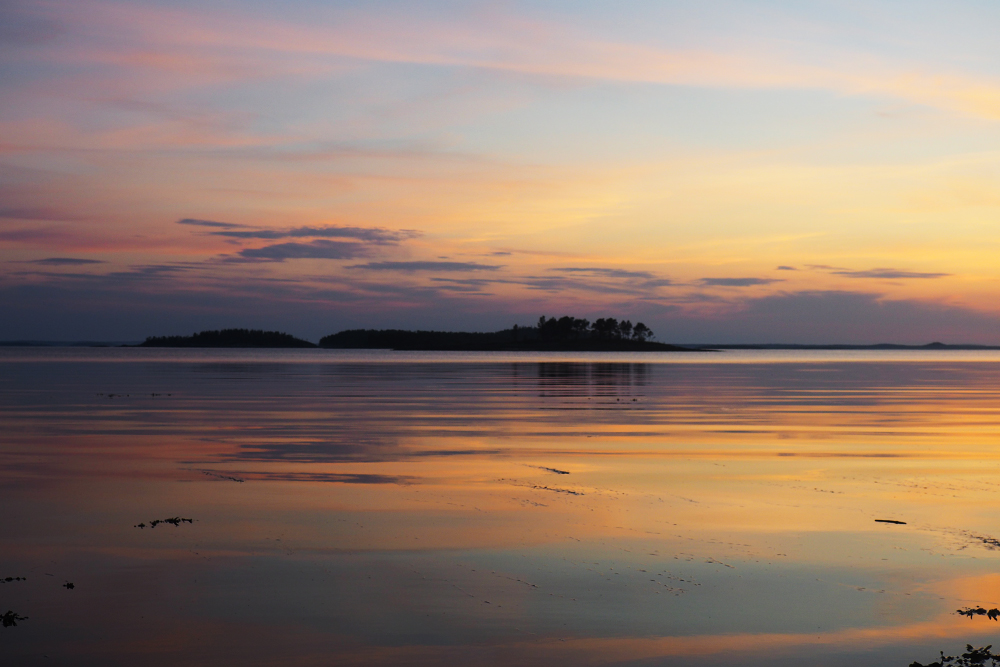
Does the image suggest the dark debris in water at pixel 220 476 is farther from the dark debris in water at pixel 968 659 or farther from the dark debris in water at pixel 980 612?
the dark debris in water at pixel 968 659

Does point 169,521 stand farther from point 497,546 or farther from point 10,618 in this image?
point 497,546

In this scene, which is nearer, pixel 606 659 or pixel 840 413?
pixel 606 659

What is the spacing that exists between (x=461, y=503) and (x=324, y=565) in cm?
418

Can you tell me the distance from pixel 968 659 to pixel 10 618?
853 cm

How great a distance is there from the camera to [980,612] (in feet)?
28.9

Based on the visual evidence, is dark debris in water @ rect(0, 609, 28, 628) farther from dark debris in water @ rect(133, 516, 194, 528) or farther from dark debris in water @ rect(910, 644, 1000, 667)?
dark debris in water @ rect(910, 644, 1000, 667)

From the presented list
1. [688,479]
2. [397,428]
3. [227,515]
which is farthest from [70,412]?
[688,479]

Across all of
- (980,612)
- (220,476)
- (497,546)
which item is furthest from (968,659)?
(220,476)

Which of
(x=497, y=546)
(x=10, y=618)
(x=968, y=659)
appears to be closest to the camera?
(x=968, y=659)

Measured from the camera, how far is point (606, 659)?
7688mm

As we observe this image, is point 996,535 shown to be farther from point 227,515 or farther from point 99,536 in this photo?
point 99,536

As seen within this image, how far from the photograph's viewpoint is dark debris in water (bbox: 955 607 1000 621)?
28.6 ft

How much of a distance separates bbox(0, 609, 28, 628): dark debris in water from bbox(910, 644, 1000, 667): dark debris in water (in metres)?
7.95

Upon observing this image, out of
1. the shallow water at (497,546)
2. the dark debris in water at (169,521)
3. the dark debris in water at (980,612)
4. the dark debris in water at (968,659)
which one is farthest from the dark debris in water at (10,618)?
the dark debris in water at (980,612)
